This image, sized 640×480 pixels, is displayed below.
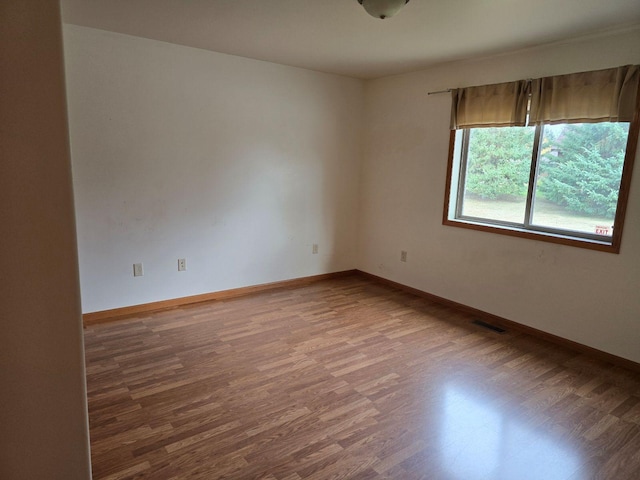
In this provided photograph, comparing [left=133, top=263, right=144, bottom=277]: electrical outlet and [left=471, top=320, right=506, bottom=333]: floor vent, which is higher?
[left=133, top=263, right=144, bottom=277]: electrical outlet

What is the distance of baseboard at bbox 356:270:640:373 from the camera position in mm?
2977

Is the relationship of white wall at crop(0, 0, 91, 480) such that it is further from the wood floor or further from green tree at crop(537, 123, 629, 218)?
green tree at crop(537, 123, 629, 218)

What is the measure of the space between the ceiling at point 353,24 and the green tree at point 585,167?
0.71 m

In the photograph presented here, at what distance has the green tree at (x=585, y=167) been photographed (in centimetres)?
296

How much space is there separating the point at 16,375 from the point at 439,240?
384cm

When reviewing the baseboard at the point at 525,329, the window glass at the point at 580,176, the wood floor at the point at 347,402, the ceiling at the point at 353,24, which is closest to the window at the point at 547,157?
the window glass at the point at 580,176

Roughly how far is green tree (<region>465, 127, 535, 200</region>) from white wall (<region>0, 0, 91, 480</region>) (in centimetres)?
355

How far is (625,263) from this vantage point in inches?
114

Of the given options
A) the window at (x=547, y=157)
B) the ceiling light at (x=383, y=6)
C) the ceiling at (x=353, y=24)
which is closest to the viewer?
the ceiling light at (x=383, y=6)

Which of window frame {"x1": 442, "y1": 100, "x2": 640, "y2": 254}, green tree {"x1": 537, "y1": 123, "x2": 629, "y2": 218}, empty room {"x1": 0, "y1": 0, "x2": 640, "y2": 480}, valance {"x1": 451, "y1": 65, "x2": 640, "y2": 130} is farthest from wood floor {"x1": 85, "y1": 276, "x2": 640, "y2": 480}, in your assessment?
valance {"x1": 451, "y1": 65, "x2": 640, "y2": 130}

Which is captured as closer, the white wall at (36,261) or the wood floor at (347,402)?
the white wall at (36,261)

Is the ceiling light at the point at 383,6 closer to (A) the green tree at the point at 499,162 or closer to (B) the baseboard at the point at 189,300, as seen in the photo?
(A) the green tree at the point at 499,162

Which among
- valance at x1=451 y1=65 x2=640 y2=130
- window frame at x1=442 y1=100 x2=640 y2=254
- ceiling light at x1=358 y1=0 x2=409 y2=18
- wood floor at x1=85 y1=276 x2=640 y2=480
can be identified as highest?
ceiling light at x1=358 y1=0 x2=409 y2=18

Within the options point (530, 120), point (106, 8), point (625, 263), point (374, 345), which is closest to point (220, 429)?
point (374, 345)
